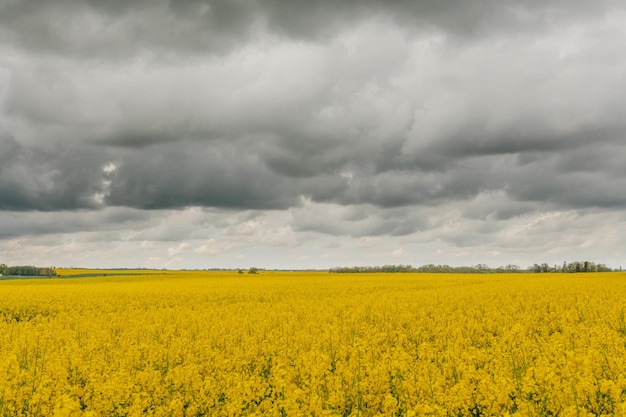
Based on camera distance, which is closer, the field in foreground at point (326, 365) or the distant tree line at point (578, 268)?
the field in foreground at point (326, 365)

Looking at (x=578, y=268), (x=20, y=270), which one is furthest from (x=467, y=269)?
(x=20, y=270)

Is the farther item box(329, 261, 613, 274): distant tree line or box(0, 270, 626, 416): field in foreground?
box(329, 261, 613, 274): distant tree line

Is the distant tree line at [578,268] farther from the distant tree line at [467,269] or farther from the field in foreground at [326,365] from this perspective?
the field in foreground at [326,365]

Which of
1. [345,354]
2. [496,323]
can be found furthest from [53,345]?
[496,323]

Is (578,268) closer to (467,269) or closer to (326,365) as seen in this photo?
(467,269)

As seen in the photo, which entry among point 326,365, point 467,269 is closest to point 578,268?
point 467,269

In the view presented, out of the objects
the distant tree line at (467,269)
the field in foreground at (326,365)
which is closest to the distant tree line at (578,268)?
the distant tree line at (467,269)

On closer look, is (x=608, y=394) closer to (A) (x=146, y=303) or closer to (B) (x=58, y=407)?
(B) (x=58, y=407)

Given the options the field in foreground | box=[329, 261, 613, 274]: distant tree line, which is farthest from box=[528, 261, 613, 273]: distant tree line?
the field in foreground

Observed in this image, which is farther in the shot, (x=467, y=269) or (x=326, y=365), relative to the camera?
(x=467, y=269)

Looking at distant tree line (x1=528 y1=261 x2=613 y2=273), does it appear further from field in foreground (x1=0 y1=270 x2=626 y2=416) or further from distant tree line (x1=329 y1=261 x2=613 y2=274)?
field in foreground (x1=0 y1=270 x2=626 y2=416)

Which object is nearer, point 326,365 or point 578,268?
point 326,365

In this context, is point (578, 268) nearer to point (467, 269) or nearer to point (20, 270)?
point (467, 269)

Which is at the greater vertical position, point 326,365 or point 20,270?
point 326,365
